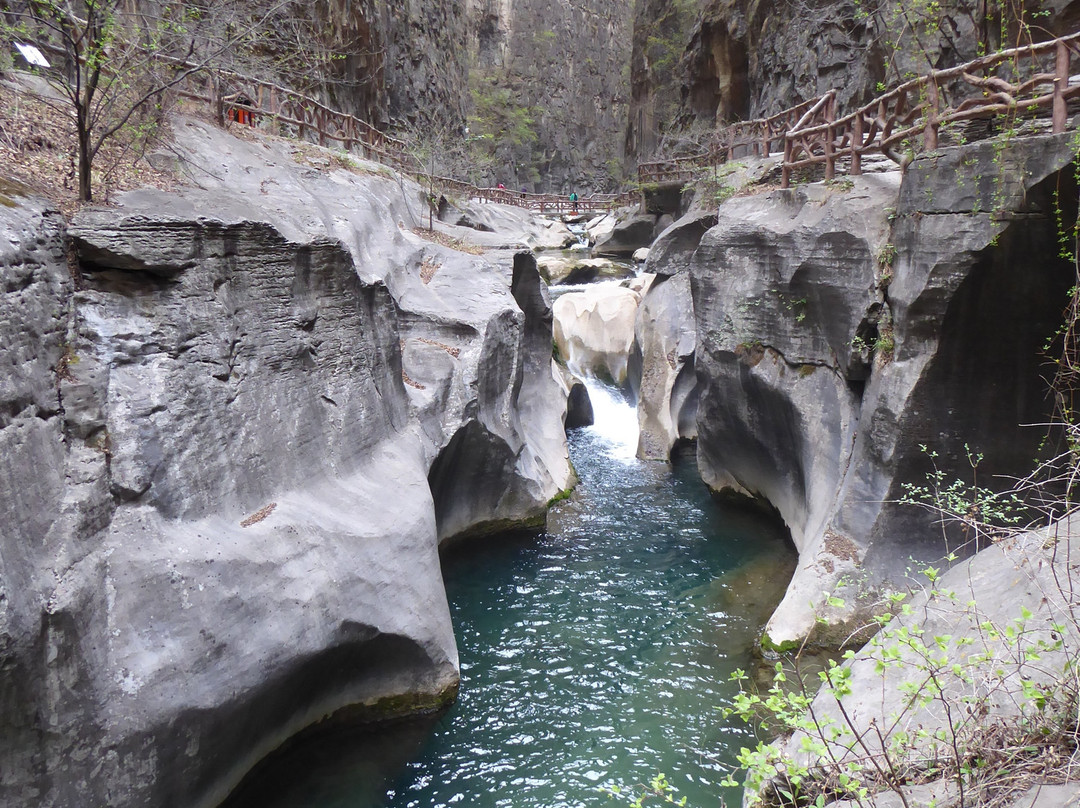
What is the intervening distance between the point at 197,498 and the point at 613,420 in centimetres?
1364

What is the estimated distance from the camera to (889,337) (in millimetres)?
8398

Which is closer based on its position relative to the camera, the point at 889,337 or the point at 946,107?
the point at 889,337

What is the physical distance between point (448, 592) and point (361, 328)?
4.25m

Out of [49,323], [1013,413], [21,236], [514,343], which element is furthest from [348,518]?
[1013,413]

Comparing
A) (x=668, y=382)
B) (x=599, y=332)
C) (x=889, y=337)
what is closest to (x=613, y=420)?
(x=668, y=382)

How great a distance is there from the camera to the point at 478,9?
54.2 metres

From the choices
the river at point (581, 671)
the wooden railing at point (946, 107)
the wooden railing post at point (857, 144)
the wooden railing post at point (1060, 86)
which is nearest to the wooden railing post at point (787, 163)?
the wooden railing at point (946, 107)

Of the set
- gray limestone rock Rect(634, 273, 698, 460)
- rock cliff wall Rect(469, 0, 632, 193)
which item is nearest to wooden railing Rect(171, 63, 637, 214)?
gray limestone rock Rect(634, 273, 698, 460)

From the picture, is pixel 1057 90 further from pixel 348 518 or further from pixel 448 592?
pixel 448 592

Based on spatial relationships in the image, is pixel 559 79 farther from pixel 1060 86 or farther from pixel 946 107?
pixel 1060 86

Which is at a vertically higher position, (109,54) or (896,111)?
(109,54)

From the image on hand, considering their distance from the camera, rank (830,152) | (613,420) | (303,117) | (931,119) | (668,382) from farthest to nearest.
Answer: (613,420), (303,117), (668,382), (830,152), (931,119)

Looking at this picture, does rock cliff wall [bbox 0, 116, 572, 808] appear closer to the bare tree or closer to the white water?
the bare tree

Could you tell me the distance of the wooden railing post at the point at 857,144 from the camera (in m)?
9.48
